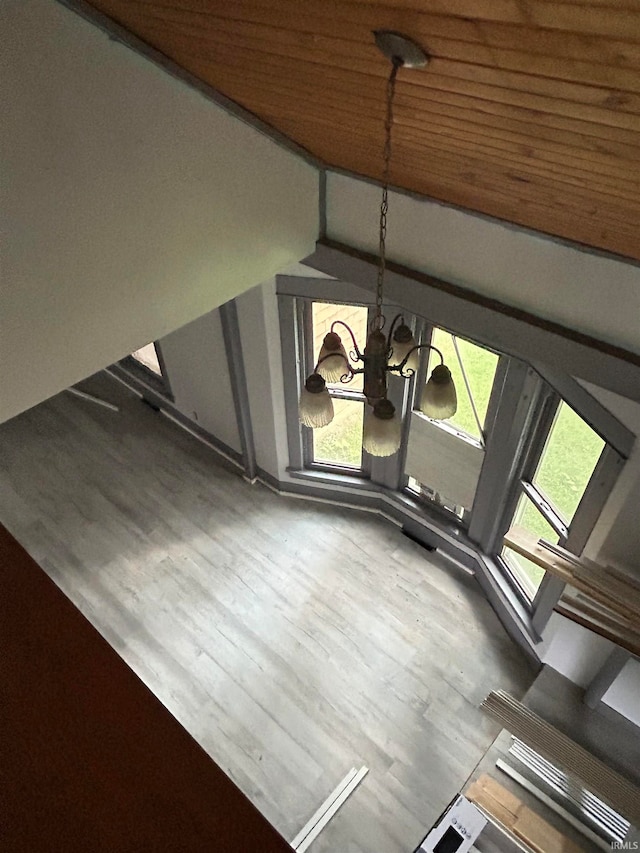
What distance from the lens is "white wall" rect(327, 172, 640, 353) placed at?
88.7 inches

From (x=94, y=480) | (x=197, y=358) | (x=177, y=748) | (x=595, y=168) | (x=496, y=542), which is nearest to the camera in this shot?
(x=177, y=748)

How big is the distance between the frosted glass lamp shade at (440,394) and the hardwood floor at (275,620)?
7.51 ft

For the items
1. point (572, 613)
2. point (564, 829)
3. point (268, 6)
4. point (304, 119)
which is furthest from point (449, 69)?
point (564, 829)

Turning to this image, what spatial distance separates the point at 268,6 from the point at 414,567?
12.3ft

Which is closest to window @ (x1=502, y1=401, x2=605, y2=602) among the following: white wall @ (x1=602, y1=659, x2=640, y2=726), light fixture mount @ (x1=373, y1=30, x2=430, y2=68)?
white wall @ (x1=602, y1=659, x2=640, y2=726)

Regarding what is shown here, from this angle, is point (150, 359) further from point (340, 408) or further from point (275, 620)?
point (275, 620)

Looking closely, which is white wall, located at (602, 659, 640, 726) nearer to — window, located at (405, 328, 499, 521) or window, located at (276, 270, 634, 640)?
window, located at (276, 270, 634, 640)

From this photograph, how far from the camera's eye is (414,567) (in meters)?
4.29

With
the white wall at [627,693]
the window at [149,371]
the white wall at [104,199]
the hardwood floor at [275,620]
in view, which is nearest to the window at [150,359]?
the window at [149,371]

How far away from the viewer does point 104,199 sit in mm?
1974

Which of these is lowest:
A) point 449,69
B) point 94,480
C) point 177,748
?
point 177,748

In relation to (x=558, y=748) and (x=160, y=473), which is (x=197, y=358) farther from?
(x=558, y=748)

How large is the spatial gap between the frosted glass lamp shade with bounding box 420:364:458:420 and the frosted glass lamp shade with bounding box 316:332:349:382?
1.14 ft

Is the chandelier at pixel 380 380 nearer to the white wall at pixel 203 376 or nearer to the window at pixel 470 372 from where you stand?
the window at pixel 470 372
